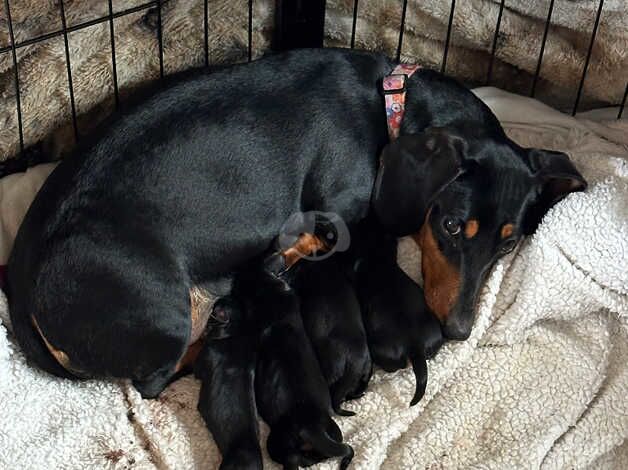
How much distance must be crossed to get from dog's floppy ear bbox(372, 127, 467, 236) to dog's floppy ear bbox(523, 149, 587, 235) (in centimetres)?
23

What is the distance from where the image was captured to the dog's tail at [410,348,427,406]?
2205 millimetres

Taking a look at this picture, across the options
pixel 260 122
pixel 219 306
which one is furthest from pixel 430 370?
pixel 260 122

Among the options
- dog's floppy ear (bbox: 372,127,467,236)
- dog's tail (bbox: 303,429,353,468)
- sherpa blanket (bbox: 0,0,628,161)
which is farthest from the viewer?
sherpa blanket (bbox: 0,0,628,161)

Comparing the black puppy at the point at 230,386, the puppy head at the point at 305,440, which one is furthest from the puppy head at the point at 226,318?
the puppy head at the point at 305,440

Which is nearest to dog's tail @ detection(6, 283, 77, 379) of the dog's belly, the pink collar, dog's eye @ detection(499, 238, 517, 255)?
the dog's belly

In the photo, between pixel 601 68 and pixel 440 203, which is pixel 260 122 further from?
pixel 601 68

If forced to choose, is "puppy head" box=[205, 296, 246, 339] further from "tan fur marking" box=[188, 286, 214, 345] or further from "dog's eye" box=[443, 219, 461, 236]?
"dog's eye" box=[443, 219, 461, 236]

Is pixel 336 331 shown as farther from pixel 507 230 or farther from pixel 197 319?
pixel 507 230

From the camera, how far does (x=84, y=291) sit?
86.6 inches

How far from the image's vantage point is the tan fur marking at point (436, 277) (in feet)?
7.75

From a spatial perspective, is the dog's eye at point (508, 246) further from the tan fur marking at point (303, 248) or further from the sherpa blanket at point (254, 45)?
the sherpa blanket at point (254, 45)

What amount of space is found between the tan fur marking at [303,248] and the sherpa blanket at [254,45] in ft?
2.36

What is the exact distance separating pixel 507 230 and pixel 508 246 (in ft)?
0.22

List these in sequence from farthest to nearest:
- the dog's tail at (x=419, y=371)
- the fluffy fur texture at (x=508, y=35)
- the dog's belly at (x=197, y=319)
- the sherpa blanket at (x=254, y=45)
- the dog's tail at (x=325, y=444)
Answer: the fluffy fur texture at (x=508, y=35)
the sherpa blanket at (x=254, y=45)
the dog's belly at (x=197, y=319)
the dog's tail at (x=419, y=371)
the dog's tail at (x=325, y=444)
